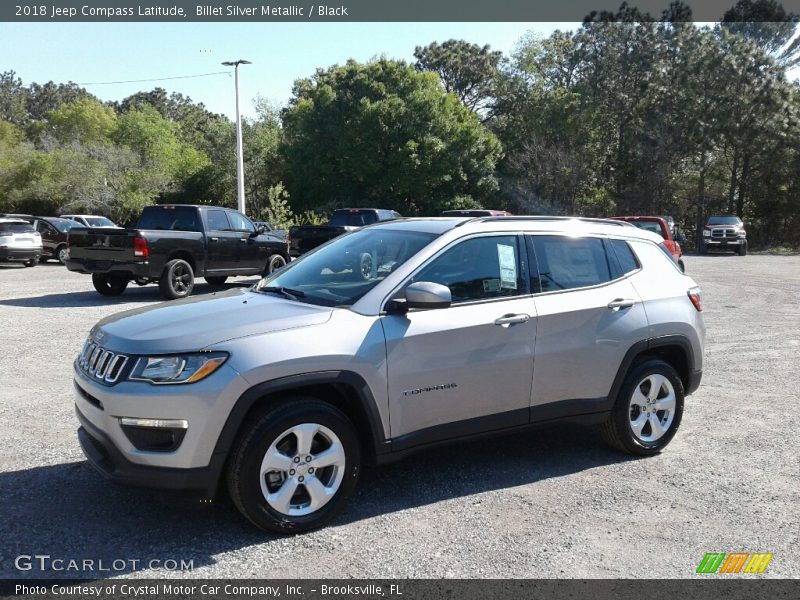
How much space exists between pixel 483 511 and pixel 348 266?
1817 millimetres

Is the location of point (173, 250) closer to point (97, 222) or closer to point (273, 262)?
point (273, 262)

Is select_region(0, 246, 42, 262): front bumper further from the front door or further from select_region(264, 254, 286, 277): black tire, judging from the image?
the front door

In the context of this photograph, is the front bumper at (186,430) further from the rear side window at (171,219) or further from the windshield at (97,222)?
the windshield at (97,222)

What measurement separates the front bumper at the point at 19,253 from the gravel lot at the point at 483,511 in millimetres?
17246

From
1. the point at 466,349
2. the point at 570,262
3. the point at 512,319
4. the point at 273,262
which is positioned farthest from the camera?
the point at 273,262

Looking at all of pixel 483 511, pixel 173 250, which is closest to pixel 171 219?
pixel 173 250

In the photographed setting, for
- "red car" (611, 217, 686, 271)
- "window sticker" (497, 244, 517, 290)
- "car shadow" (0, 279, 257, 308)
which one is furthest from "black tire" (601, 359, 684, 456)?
"red car" (611, 217, 686, 271)

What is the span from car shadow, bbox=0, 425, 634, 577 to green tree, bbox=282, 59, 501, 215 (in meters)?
38.7

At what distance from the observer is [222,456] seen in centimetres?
378

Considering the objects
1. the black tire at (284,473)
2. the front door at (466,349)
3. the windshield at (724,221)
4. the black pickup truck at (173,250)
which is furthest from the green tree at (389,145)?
the black tire at (284,473)

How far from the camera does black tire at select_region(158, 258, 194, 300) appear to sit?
13.9 metres

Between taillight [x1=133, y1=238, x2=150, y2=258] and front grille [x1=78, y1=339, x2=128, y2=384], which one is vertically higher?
taillight [x1=133, y1=238, x2=150, y2=258]

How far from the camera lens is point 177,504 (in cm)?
386

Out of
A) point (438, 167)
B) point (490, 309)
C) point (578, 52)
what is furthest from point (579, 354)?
point (578, 52)
